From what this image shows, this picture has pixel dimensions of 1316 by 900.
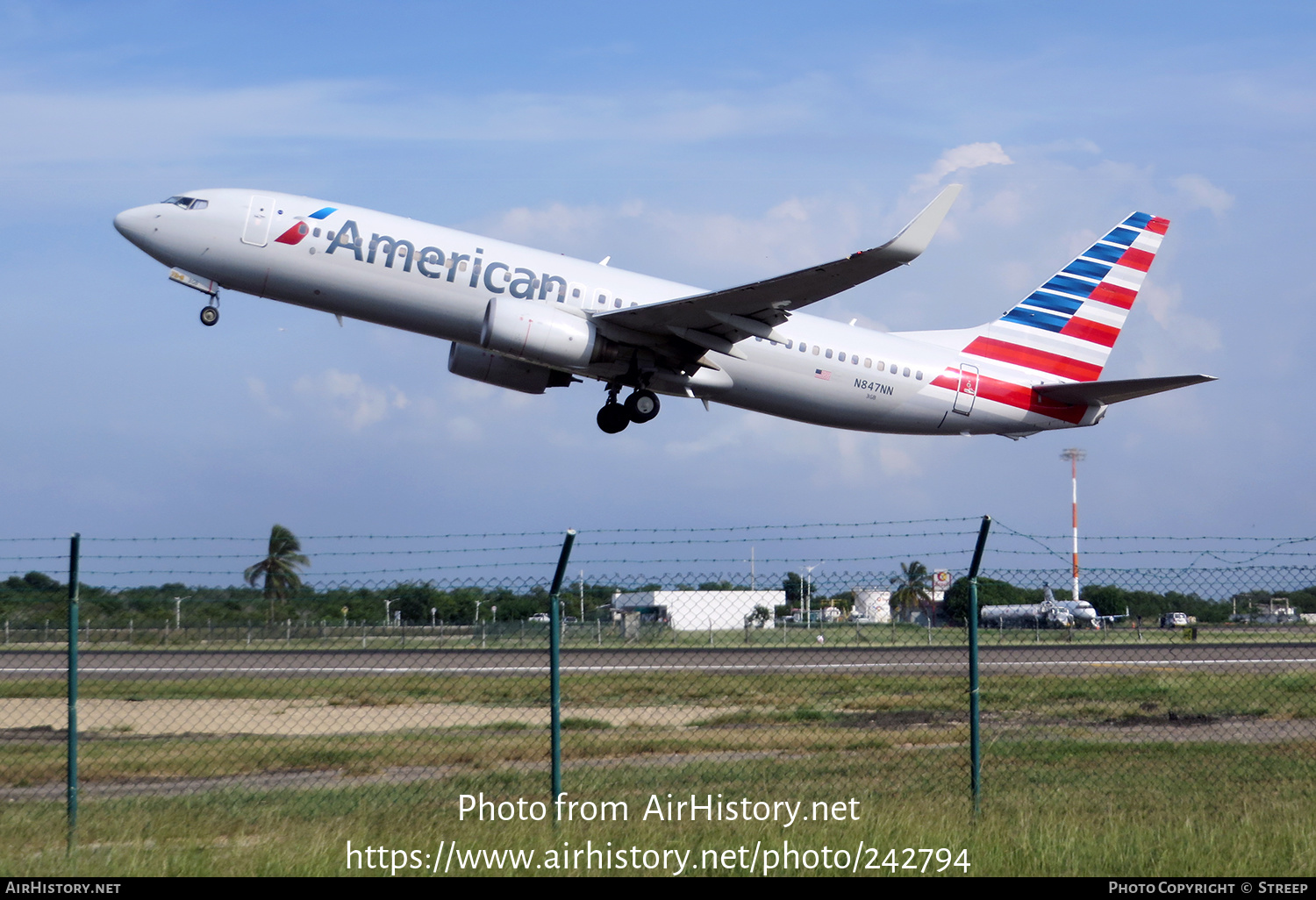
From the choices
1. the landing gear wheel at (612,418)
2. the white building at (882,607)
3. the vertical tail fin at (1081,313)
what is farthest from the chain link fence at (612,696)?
the vertical tail fin at (1081,313)

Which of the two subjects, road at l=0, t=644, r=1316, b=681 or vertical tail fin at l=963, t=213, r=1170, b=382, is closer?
road at l=0, t=644, r=1316, b=681

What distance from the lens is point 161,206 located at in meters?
24.5

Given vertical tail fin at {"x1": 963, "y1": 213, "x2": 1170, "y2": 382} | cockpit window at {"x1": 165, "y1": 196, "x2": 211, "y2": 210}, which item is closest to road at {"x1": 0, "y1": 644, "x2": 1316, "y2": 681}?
vertical tail fin at {"x1": 963, "y1": 213, "x2": 1170, "y2": 382}

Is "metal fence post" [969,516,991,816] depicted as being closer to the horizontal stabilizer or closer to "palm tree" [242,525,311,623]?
"palm tree" [242,525,311,623]

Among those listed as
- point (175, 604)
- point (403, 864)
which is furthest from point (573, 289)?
point (403, 864)

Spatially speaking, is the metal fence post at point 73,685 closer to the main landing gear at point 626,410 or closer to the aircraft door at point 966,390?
→ the main landing gear at point 626,410

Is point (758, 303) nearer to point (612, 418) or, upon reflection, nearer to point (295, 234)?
point (612, 418)

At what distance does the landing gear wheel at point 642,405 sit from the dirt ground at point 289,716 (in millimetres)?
8304

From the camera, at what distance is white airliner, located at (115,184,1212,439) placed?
78.5ft

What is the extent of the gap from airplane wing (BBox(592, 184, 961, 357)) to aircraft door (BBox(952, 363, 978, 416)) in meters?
5.29

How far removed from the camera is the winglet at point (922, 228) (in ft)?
74.2
